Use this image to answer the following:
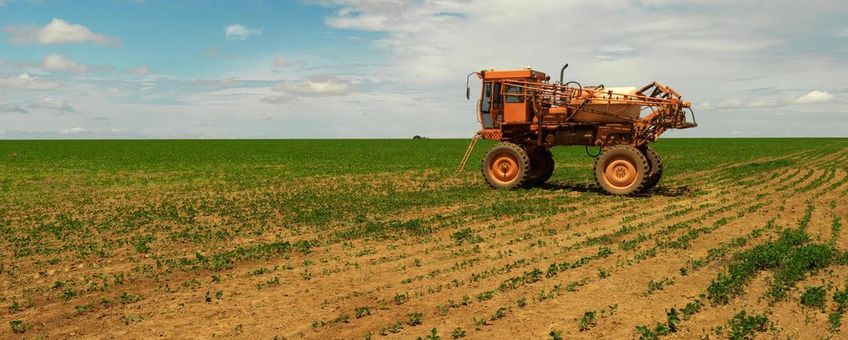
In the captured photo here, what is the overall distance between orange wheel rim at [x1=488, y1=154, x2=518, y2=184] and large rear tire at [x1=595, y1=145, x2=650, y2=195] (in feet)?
8.43

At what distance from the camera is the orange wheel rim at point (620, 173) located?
16903 millimetres

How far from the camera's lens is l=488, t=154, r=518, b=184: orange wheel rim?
61.7 feet

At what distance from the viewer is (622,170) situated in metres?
17.1

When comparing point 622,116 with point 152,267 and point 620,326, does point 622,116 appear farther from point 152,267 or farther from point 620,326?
point 152,267

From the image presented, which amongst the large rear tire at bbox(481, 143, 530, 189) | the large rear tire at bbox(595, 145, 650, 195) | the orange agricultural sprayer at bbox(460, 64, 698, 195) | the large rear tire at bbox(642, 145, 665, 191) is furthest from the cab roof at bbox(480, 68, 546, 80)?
the large rear tire at bbox(642, 145, 665, 191)

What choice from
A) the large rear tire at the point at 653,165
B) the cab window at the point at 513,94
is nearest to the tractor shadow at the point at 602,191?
the large rear tire at the point at 653,165

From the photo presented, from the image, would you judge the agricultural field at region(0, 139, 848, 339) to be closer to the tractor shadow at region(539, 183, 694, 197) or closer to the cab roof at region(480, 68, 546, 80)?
the tractor shadow at region(539, 183, 694, 197)

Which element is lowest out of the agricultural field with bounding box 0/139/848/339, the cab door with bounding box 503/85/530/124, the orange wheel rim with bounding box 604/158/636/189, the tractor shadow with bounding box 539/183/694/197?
the agricultural field with bounding box 0/139/848/339

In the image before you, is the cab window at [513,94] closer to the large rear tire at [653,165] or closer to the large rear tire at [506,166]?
the large rear tire at [506,166]

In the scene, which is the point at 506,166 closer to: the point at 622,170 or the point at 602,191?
the point at 602,191

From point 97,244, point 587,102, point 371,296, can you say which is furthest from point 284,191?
point 371,296

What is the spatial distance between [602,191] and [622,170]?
1484 millimetres

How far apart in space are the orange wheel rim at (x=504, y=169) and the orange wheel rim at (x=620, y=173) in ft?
9.29

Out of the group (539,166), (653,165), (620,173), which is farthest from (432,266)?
(539,166)
